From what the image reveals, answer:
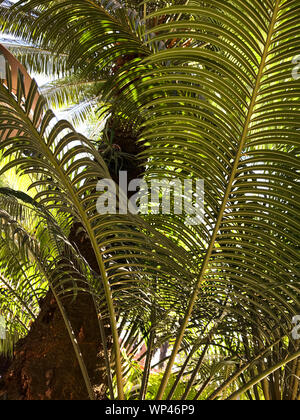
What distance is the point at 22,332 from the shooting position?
11.8 feet

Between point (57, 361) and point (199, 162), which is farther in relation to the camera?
point (57, 361)

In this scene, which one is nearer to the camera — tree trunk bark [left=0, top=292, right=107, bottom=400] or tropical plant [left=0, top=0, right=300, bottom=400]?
tropical plant [left=0, top=0, right=300, bottom=400]

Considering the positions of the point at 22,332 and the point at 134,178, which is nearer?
the point at 134,178

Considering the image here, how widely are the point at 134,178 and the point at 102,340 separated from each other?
95 cm

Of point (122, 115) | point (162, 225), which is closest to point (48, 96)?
point (122, 115)

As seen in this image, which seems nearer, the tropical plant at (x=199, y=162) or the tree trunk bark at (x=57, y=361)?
the tropical plant at (x=199, y=162)

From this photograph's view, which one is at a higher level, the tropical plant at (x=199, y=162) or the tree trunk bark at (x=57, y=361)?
the tropical plant at (x=199, y=162)

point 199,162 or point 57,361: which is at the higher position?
point 199,162

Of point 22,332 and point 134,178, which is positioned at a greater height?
point 134,178

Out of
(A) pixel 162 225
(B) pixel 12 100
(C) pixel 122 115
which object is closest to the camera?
(B) pixel 12 100

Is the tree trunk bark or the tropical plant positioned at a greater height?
the tropical plant

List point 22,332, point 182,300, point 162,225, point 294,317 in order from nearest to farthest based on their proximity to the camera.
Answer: point 294,317
point 182,300
point 162,225
point 22,332

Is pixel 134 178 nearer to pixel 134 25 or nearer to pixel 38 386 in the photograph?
pixel 134 25
